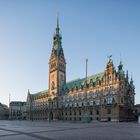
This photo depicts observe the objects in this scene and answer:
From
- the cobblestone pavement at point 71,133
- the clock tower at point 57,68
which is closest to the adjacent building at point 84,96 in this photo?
the clock tower at point 57,68

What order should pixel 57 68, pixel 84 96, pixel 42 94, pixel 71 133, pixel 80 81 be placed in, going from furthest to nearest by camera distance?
pixel 42 94
pixel 57 68
pixel 80 81
pixel 84 96
pixel 71 133

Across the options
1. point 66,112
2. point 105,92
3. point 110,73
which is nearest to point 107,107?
point 105,92

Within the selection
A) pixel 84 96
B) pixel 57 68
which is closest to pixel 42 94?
pixel 57 68

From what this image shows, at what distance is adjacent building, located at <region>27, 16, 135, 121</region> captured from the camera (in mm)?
105562

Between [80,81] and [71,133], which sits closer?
[71,133]

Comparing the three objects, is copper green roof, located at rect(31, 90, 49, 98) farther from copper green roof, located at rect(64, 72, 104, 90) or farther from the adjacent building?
copper green roof, located at rect(64, 72, 104, 90)

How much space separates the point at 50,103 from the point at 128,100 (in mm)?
58210

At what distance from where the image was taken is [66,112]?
135375mm

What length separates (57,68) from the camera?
5842 inches

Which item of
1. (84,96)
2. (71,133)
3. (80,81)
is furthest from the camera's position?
(80,81)

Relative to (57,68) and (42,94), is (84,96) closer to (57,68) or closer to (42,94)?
(57,68)

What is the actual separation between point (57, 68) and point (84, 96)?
2931 cm

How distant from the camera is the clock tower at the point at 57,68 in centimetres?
14850

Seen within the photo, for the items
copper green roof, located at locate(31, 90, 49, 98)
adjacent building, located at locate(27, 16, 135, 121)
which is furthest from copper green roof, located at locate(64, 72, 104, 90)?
copper green roof, located at locate(31, 90, 49, 98)
